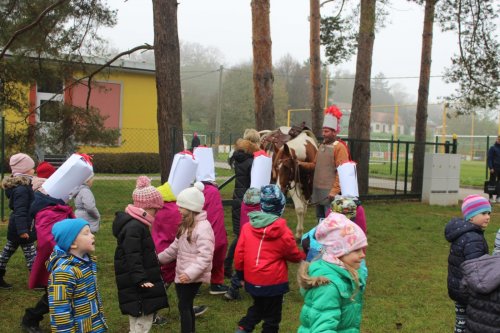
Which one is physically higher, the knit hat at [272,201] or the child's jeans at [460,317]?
the knit hat at [272,201]

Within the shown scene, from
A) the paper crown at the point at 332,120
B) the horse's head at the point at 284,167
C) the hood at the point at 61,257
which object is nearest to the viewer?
the hood at the point at 61,257

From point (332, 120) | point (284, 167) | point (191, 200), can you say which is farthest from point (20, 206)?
point (284, 167)

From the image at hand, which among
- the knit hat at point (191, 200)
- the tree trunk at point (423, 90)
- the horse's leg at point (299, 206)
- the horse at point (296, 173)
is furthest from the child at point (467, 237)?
the tree trunk at point (423, 90)

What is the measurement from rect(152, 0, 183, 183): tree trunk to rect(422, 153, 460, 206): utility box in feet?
31.2

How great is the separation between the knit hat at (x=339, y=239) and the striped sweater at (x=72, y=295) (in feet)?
5.98

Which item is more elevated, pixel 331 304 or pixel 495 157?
pixel 495 157

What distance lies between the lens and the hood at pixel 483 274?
332 cm

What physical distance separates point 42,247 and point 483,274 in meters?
3.65

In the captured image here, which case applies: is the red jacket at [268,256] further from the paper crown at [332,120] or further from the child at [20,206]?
the paper crown at [332,120]

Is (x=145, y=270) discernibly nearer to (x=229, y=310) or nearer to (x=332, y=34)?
(x=229, y=310)

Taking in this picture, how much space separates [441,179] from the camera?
54.1 ft

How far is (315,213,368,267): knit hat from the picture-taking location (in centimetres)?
319

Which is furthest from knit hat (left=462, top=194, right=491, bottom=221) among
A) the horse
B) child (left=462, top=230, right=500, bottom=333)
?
the horse

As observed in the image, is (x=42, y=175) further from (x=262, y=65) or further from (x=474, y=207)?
(x=262, y=65)
